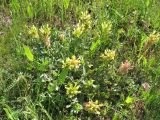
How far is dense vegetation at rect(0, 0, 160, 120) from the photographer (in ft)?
8.47

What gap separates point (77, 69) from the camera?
2.69 m

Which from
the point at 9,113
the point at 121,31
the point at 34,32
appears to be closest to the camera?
the point at 9,113

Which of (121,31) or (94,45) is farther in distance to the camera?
(121,31)

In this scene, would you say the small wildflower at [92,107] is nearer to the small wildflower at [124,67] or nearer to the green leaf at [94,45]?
the small wildflower at [124,67]

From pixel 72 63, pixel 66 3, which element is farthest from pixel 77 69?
pixel 66 3

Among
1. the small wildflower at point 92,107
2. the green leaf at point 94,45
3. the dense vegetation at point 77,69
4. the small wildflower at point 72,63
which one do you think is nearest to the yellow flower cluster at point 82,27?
the dense vegetation at point 77,69

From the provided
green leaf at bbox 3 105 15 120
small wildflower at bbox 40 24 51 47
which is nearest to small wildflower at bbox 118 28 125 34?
small wildflower at bbox 40 24 51 47

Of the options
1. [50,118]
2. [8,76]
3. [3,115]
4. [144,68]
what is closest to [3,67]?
[8,76]

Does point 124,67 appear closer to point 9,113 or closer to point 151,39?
point 151,39

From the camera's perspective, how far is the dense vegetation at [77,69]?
2582mm

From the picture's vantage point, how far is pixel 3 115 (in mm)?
2609

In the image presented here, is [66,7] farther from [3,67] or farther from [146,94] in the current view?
[146,94]

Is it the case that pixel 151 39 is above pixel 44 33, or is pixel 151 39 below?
below

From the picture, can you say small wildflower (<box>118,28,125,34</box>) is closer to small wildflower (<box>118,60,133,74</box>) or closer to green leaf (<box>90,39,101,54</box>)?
green leaf (<box>90,39,101,54</box>)
